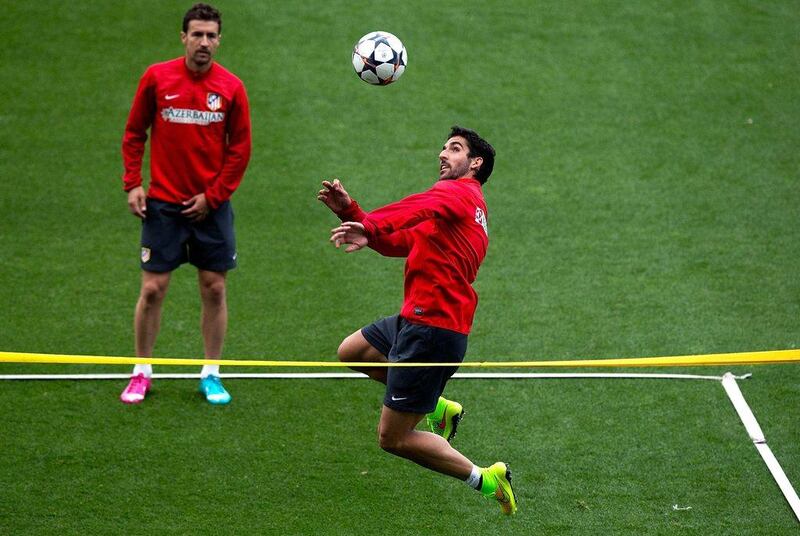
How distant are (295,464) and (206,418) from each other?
86 cm

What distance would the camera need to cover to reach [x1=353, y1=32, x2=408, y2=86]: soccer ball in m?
7.20

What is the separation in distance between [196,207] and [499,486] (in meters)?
2.77

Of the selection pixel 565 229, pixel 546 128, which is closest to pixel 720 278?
pixel 565 229

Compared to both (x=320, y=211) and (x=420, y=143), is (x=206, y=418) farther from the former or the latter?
(x=420, y=143)

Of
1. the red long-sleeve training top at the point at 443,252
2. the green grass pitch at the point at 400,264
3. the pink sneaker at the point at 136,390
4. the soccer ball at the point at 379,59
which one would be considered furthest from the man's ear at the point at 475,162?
the pink sneaker at the point at 136,390

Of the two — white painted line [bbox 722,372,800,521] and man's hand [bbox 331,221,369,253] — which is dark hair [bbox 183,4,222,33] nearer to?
man's hand [bbox 331,221,369,253]

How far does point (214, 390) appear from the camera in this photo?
779 centimetres

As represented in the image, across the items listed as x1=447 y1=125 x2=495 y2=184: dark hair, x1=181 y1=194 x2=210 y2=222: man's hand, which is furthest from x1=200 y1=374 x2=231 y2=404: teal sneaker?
x1=447 y1=125 x2=495 y2=184: dark hair

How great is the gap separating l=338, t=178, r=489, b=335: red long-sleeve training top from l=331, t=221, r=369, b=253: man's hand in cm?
18

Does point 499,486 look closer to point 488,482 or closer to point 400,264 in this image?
point 488,482

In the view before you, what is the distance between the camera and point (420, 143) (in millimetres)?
11766

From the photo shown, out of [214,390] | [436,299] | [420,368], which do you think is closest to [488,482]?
[420,368]

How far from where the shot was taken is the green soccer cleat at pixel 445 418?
22.3 feet

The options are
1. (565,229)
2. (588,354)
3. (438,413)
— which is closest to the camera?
(438,413)
